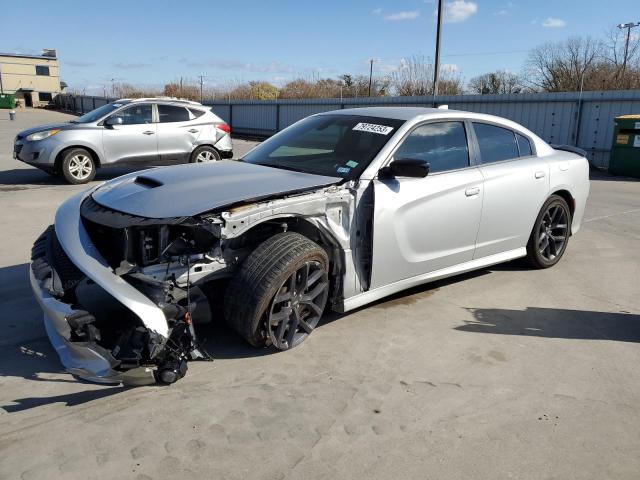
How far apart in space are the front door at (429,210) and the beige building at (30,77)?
74580mm

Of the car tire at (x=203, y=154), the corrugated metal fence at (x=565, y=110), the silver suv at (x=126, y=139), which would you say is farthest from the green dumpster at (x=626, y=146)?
the car tire at (x=203, y=154)

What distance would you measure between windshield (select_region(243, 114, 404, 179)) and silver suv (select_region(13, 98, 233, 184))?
22.1ft

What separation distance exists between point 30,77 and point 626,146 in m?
76.7

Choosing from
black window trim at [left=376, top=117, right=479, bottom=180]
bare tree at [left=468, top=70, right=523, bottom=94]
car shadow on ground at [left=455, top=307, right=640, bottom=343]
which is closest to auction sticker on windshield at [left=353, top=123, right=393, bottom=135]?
black window trim at [left=376, top=117, right=479, bottom=180]

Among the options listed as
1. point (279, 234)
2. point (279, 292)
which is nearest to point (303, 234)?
point (279, 234)

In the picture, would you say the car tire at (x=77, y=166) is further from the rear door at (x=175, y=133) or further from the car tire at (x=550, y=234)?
the car tire at (x=550, y=234)

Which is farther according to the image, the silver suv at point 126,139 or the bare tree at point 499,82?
the bare tree at point 499,82

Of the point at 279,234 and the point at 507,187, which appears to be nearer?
the point at 279,234

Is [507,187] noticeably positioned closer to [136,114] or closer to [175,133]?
[175,133]

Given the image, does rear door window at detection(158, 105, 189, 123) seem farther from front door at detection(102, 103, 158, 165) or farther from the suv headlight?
the suv headlight

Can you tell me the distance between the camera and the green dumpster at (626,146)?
13.8 m

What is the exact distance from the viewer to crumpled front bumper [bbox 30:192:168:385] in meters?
2.98

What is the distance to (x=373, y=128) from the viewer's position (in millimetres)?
4504

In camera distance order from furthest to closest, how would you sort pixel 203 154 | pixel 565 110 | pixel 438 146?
1. pixel 565 110
2. pixel 203 154
3. pixel 438 146
